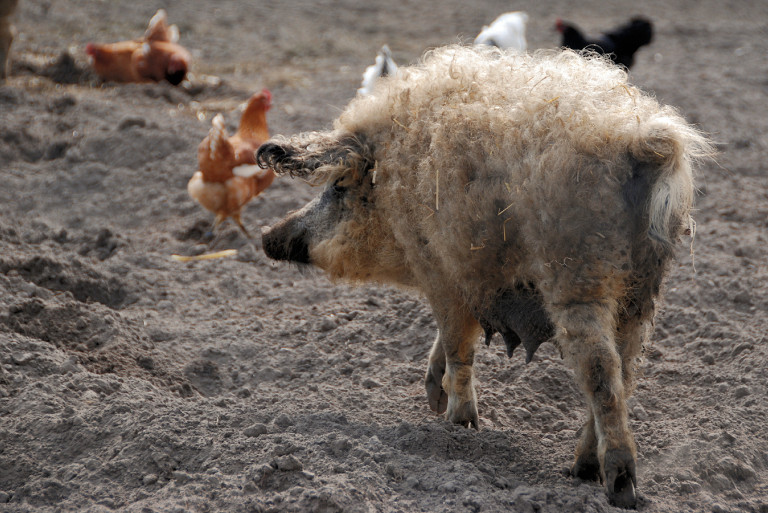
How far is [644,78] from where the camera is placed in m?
9.66

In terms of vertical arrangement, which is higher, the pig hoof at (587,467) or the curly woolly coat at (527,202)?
the curly woolly coat at (527,202)

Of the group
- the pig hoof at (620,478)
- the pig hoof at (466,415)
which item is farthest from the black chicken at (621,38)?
the pig hoof at (620,478)

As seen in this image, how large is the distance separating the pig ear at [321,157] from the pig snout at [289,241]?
0.40 metres

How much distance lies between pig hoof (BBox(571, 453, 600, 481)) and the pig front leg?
0.64 m

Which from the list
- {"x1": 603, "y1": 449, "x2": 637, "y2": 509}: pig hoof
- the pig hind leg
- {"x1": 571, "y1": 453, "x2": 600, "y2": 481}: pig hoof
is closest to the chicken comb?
the pig hind leg

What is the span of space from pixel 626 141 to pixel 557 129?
10.9 inches

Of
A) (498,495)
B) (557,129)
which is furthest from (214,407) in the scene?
(557,129)

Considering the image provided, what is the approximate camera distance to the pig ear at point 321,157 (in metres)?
4.02

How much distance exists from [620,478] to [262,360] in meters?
2.27

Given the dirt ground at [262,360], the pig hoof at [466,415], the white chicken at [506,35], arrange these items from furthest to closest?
the white chicken at [506,35] < the pig hoof at [466,415] < the dirt ground at [262,360]

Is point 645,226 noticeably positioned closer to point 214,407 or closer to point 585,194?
point 585,194

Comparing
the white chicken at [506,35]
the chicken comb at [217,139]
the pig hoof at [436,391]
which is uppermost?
the white chicken at [506,35]

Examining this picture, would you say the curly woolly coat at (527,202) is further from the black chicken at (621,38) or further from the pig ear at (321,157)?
the black chicken at (621,38)

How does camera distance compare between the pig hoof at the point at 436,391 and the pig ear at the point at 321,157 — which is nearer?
the pig ear at the point at 321,157
